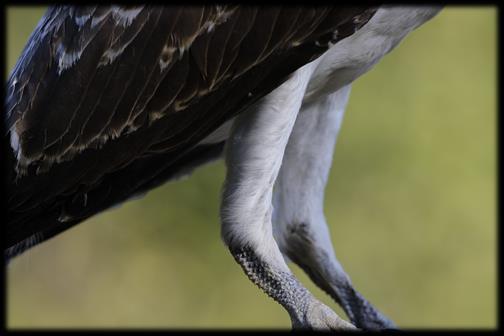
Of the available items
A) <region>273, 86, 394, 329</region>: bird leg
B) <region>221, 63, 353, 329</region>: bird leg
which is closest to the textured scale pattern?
<region>221, 63, 353, 329</region>: bird leg

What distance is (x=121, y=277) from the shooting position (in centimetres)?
852

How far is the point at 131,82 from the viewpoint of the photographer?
488cm

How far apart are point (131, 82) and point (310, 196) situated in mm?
1132

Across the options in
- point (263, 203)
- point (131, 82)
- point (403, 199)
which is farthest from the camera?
point (403, 199)

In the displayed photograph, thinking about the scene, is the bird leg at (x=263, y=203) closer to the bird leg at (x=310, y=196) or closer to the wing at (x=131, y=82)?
the wing at (x=131, y=82)

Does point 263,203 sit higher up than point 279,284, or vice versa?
point 263,203

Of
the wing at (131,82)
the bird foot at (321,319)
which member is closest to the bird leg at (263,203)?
the bird foot at (321,319)

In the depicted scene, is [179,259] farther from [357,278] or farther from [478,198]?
[478,198]

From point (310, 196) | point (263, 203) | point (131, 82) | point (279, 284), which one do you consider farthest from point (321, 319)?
point (131, 82)

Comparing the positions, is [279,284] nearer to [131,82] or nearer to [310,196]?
[310,196]

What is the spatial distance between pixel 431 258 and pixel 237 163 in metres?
3.50

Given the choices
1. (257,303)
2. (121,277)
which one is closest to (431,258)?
(257,303)

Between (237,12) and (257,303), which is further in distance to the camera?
(257,303)

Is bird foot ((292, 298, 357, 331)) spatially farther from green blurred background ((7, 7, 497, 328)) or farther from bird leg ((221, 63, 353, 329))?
green blurred background ((7, 7, 497, 328))
